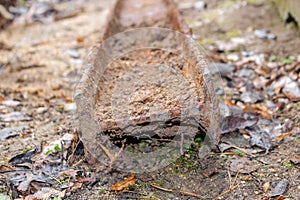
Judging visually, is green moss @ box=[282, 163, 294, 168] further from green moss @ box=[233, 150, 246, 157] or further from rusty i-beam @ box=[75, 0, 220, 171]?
rusty i-beam @ box=[75, 0, 220, 171]

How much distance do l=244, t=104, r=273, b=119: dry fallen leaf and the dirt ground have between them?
7cm

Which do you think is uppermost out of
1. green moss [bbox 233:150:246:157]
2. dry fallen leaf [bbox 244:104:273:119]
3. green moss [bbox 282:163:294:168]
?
green moss [bbox 233:150:246:157]

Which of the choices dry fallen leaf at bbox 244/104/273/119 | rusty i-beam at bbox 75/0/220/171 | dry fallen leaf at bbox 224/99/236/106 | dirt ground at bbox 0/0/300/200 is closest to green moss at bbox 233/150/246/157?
dirt ground at bbox 0/0/300/200

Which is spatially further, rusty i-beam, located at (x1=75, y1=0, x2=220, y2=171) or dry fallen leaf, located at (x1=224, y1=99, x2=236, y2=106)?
dry fallen leaf, located at (x1=224, y1=99, x2=236, y2=106)

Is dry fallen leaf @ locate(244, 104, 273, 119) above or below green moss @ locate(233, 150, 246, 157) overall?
below

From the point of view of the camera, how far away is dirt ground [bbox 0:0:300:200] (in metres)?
2.28

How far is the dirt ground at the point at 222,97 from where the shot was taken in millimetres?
2283

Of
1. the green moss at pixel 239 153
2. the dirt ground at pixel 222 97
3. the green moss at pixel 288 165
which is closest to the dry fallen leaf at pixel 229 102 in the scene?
the dirt ground at pixel 222 97

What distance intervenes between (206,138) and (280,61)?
5.23 feet

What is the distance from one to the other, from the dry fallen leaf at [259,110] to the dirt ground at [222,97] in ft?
0.23

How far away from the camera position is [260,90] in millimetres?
3361

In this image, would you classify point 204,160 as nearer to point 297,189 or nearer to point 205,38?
point 297,189

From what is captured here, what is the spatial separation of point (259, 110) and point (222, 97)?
1.07 ft

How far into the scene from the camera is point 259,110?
120 inches
